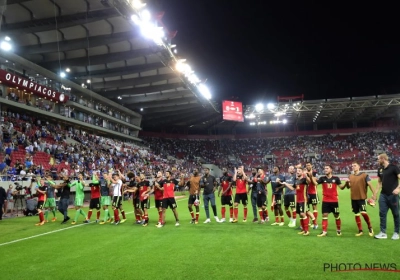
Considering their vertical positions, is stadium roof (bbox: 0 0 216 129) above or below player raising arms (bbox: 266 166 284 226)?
above

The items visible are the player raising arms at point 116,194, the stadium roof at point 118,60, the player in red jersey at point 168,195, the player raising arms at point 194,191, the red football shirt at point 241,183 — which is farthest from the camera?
the stadium roof at point 118,60

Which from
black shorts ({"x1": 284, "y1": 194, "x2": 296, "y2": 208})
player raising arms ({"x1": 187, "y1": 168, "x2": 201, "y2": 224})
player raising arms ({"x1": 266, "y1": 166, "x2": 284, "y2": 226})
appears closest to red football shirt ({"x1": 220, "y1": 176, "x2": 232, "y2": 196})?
player raising arms ({"x1": 187, "y1": 168, "x2": 201, "y2": 224})

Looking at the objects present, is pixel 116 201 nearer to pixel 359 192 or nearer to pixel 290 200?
pixel 290 200

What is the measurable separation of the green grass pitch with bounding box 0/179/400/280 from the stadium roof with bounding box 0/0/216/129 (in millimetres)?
14693

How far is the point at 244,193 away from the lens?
12.1 metres

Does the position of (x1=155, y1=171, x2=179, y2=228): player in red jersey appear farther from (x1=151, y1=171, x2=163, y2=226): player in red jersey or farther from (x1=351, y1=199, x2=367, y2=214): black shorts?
(x1=351, y1=199, x2=367, y2=214): black shorts

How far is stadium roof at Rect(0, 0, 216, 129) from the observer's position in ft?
69.1

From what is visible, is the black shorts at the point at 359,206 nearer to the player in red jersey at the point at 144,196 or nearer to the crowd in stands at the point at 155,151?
the player in red jersey at the point at 144,196

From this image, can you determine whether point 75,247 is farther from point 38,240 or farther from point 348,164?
point 348,164

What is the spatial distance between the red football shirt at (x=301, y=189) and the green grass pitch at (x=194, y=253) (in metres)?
1.03

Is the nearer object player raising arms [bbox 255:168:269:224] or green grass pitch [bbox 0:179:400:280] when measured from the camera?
green grass pitch [bbox 0:179:400:280]
